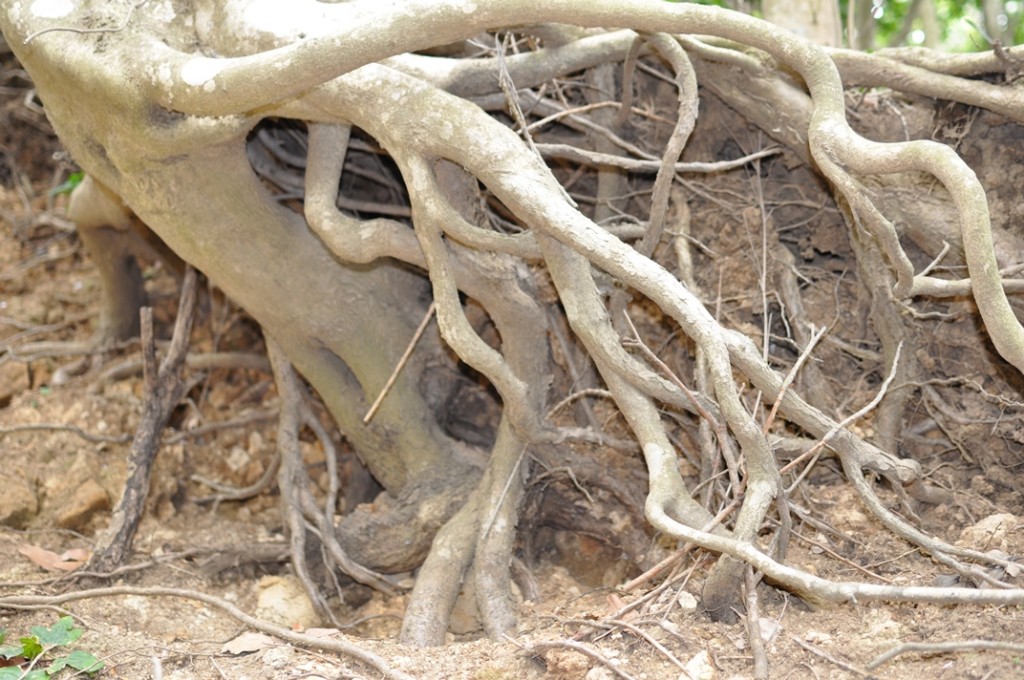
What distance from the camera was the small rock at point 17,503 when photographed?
3900 mm

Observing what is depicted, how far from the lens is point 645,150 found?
409 centimetres

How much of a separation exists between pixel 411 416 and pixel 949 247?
210cm

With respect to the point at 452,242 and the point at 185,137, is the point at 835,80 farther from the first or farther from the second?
the point at 185,137

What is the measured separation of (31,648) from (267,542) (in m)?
1.38

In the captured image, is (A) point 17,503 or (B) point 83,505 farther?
(B) point 83,505

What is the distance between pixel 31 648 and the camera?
2.72 metres

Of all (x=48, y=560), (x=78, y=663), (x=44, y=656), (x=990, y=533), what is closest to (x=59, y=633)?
(x=44, y=656)

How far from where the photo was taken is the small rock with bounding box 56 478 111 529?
13.1 ft

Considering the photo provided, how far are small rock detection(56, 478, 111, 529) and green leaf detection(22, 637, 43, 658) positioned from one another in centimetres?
135

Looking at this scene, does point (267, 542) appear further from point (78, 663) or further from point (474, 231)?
point (474, 231)

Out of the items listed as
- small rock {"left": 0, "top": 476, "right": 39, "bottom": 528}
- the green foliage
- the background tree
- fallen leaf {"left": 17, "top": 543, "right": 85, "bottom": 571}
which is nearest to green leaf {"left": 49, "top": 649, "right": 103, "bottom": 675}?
fallen leaf {"left": 17, "top": 543, "right": 85, "bottom": 571}

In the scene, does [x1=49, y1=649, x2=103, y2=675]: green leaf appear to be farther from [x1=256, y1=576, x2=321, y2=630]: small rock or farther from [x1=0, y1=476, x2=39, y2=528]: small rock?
[x1=0, y1=476, x2=39, y2=528]: small rock

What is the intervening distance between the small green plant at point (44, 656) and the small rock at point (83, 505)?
3.77 ft

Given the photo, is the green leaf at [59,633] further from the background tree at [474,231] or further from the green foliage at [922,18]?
the green foliage at [922,18]
